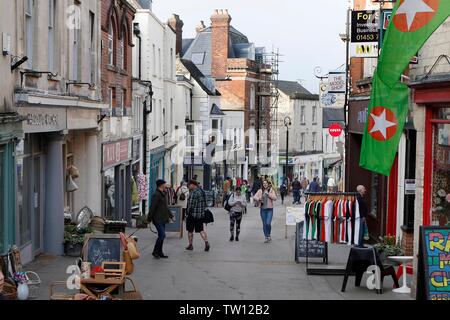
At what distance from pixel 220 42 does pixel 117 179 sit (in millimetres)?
39683

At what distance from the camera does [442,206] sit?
1331cm

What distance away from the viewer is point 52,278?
14.8 m

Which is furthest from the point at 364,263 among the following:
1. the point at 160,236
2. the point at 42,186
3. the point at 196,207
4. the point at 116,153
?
the point at 116,153

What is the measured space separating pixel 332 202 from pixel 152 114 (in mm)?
22553

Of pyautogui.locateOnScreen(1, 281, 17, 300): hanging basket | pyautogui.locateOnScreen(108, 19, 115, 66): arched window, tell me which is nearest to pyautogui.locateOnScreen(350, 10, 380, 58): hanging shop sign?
pyautogui.locateOnScreen(108, 19, 115, 66): arched window

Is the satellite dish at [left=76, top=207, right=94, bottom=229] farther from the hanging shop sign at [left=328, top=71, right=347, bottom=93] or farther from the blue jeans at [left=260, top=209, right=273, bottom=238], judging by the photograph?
the hanging shop sign at [left=328, top=71, right=347, bottom=93]

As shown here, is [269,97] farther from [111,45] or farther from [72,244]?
[72,244]

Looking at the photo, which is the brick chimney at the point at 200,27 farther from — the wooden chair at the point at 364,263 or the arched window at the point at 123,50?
the wooden chair at the point at 364,263

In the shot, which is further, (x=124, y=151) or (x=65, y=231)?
(x=124, y=151)

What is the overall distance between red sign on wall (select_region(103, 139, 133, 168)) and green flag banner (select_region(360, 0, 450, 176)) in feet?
39.5

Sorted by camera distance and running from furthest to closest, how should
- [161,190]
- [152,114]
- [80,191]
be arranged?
[152,114]
[80,191]
[161,190]

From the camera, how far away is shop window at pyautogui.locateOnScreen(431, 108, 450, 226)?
13086 millimetres

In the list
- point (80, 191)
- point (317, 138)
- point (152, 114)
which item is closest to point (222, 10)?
point (317, 138)
